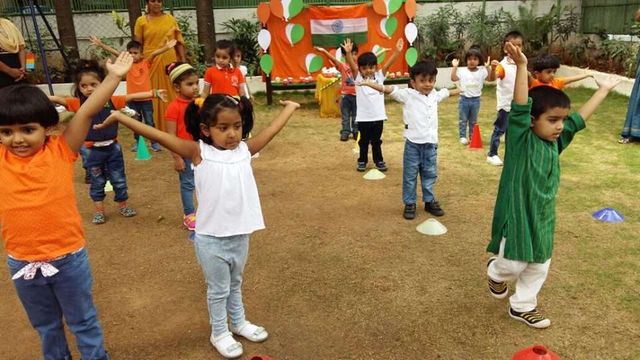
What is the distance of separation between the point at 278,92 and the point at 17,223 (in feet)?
35.8

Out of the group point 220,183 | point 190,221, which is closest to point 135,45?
point 190,221

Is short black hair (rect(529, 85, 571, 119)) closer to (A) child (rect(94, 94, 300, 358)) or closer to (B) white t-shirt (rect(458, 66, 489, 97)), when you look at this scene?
(A) child (rect(94, 94, 300, 358))

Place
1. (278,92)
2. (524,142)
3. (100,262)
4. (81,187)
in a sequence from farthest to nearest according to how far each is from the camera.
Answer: (278,92) → (81,187) → (100,262) → (524,142)

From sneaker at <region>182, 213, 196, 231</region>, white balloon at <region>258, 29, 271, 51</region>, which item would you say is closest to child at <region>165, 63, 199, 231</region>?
sneaker at <region>182, 213, 196, 231</region>

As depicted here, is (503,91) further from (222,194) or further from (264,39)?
(264,39)

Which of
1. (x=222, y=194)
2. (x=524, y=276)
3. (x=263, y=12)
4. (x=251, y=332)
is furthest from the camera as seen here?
(x=263, y=12)

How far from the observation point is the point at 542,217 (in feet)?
10.1

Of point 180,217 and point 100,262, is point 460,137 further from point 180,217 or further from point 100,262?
point 100,262

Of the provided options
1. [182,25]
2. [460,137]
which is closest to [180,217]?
[460,137]

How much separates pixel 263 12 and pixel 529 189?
354 inches

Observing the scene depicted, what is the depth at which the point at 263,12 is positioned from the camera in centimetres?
1095

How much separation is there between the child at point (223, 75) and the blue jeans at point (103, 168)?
1609 millimetres

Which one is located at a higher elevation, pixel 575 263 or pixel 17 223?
pixel 17 223

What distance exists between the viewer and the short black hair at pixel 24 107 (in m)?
2.28
